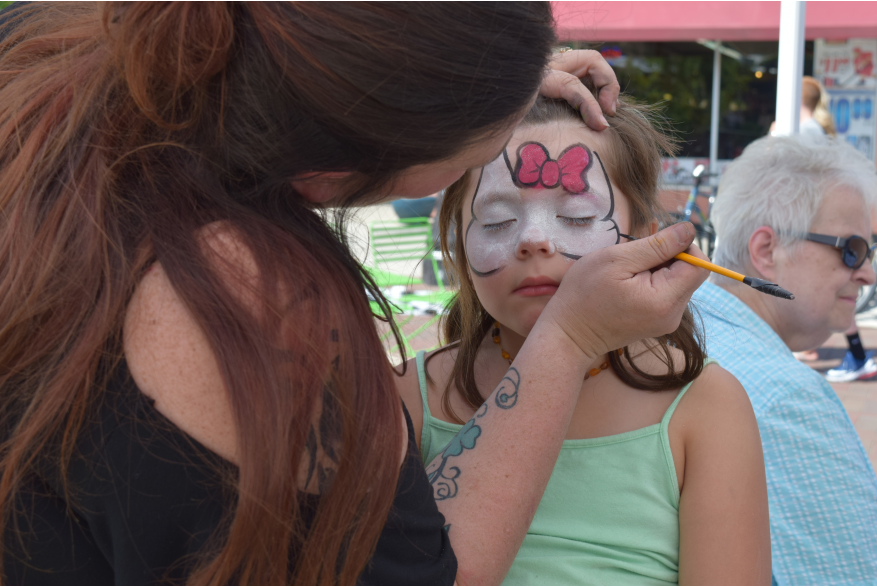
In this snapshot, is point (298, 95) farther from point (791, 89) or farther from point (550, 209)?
point (791, 89)

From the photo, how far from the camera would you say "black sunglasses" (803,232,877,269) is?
1.97m

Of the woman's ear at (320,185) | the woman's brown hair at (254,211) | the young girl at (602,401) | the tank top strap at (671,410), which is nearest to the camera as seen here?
the woman's brown hair at (254,211)

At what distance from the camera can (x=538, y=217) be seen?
1.35m

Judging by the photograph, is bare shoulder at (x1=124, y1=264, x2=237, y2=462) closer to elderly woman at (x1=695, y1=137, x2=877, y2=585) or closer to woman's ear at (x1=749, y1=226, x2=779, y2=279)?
elderly woman at (x1=695, y1=137, x2=877, y2=585)

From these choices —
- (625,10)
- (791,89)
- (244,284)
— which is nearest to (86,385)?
(244,284)

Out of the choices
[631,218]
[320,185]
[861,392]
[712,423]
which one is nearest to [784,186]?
[631,218]

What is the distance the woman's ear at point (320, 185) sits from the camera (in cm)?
95

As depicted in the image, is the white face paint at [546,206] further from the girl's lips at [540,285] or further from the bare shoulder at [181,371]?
the bare shoulder at [181,371]

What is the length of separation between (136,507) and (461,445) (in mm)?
463

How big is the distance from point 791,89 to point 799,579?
7.26ft

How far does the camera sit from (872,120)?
8.16m

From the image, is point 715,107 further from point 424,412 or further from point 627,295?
point 627,295

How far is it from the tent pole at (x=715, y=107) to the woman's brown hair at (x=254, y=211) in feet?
28.8

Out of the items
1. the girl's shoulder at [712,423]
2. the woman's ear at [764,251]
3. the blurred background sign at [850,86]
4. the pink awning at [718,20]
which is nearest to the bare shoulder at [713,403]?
the girl's shoulder at [712,423]
